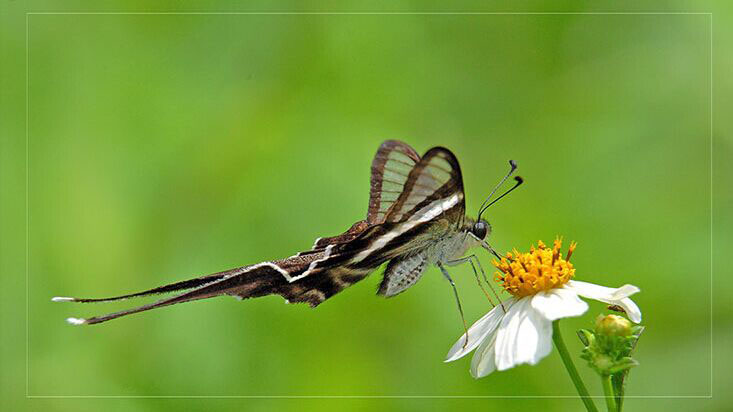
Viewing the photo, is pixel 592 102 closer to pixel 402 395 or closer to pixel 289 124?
pixel 289 124

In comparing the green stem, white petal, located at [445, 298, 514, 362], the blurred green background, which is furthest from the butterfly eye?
the blurred green background

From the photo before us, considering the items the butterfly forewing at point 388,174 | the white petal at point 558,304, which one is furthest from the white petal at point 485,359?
the butterfly forewing at point 388,174

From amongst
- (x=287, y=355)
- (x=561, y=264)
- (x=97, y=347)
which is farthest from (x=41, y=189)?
(x=561, y=264)

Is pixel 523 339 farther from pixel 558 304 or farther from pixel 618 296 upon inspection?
pixel 618 296

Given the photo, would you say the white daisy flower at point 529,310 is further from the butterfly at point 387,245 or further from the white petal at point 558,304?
the butterfly at point 387,245

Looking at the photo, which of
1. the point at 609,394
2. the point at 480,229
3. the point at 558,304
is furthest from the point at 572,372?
the point at 480,229
